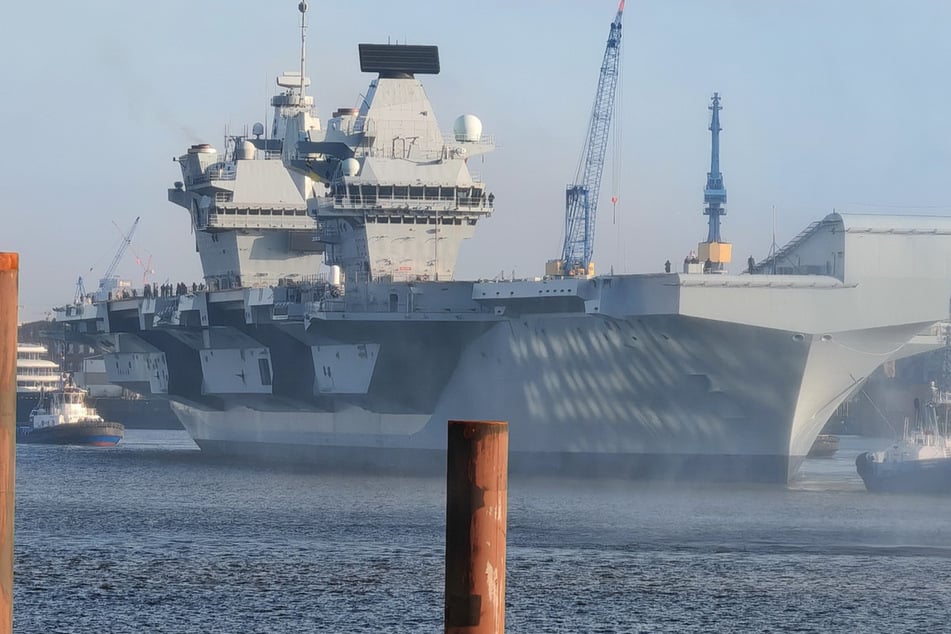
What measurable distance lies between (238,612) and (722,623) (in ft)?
22.6

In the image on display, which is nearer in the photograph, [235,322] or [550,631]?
[550,631]

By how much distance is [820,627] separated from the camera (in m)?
23.2

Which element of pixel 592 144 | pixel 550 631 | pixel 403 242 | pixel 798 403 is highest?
pixel 592 144

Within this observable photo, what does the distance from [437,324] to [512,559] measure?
20.7 m

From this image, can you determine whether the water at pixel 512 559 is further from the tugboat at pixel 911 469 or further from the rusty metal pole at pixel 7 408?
the rusty metal pole at pixel 7 408

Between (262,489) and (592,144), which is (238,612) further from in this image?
(592,144)

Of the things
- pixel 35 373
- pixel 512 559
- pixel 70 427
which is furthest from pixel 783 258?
pixel 35 373

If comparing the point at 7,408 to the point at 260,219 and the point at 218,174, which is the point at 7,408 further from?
the point at 218,174

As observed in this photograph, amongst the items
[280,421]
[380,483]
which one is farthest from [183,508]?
[280,421]

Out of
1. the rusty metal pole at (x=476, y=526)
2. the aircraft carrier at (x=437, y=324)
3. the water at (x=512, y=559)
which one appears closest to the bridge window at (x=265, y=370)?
the aircraft carrier at (x=437, y=324)

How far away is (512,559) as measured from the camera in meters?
29.8

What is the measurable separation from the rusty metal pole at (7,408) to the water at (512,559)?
45.0 ft

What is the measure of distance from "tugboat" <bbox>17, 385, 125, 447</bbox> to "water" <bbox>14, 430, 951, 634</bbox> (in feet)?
124

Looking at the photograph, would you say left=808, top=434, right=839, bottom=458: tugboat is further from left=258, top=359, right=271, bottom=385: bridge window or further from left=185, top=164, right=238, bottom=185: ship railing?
left=185, top=164, right=238, bottom=185: ship railing
